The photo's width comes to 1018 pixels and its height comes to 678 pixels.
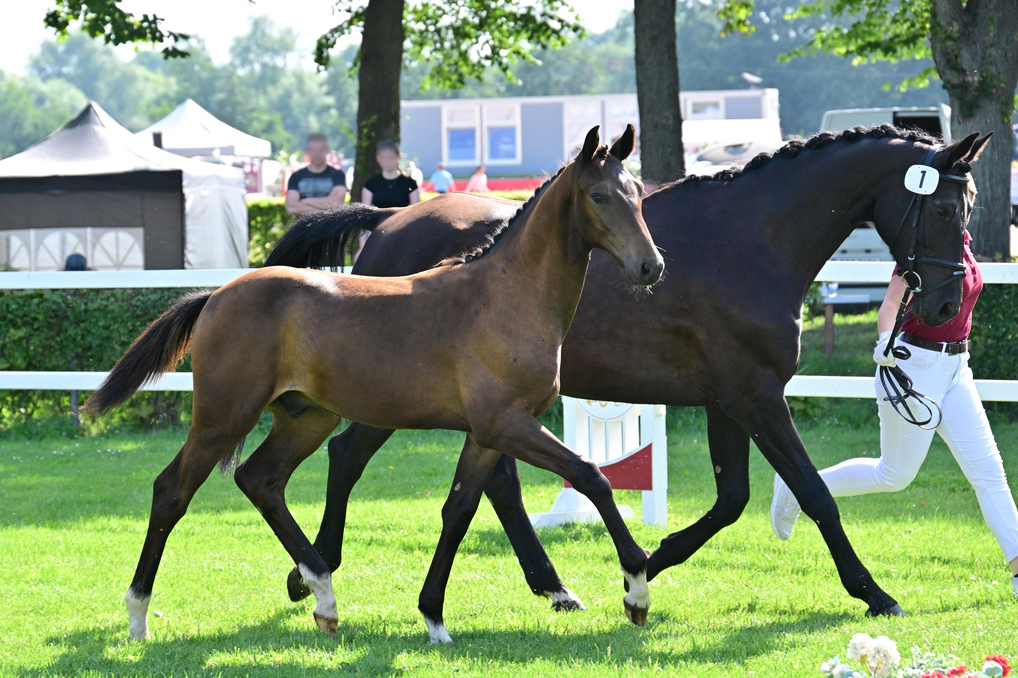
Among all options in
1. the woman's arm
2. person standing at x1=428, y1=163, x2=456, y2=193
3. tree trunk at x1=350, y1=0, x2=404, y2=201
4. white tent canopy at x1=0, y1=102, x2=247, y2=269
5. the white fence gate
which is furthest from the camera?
person standing at x1=428, y1=163, x2=456, y2=193

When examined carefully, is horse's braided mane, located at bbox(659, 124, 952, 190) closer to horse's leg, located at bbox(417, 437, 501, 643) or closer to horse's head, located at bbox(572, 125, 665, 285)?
horse's head, located at bbox(572, 125, 665, 285)

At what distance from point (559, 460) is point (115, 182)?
45.1 feet

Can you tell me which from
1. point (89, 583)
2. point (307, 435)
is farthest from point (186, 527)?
point (307, 435)

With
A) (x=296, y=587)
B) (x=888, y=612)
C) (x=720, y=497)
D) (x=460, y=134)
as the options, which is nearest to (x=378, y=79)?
(x=720, y=497)

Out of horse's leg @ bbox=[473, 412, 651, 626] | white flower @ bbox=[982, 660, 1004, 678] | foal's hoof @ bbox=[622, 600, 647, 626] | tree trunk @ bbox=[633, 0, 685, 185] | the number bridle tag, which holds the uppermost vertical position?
tree trunk @ bbox=[633, 0, 685, 185]

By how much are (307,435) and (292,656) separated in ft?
3.38

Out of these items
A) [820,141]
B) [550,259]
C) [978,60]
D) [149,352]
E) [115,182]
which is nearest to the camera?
[550,259]

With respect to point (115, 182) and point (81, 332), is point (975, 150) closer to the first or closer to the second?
point (81, 332)

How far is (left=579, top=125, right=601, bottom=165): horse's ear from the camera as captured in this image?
13.6 feet

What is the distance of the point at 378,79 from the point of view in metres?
13.9

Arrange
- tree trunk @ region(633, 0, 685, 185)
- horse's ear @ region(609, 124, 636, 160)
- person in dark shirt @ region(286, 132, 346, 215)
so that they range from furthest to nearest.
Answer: tree trunk @ region(633, 0, 685, 185) < person in dark shirt @ region(286, 132, 346, 215) < horse's ear @ region(609, 124, 636, 160)

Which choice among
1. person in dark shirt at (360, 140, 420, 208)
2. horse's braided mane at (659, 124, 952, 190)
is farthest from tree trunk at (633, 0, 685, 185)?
horse's braided mane at (659, 124, 952, 190)

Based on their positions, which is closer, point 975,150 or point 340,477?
point 975,150

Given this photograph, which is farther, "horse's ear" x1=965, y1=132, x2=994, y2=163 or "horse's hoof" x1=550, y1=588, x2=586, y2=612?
"horse's hoof" x1=550, y1=588, x2=586, y2=612
